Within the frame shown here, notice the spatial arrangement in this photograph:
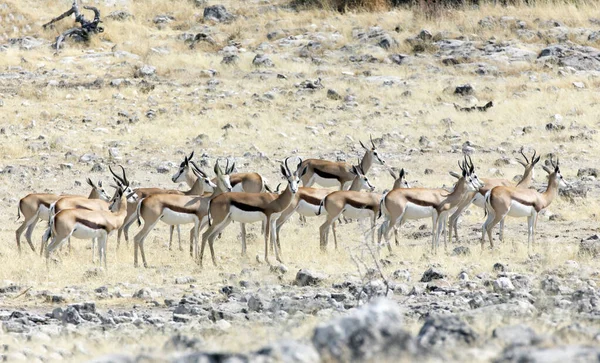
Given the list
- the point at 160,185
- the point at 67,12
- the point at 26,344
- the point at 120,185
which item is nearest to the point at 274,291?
the point at 26,344

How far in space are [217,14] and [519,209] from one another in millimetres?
21948

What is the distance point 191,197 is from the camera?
44.5 ft

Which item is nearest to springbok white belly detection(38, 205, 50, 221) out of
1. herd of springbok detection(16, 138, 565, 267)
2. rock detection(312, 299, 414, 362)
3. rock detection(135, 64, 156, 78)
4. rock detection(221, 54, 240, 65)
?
herd of springbok detection(16, 138, 565, 267)

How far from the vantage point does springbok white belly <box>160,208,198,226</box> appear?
43.7 ft

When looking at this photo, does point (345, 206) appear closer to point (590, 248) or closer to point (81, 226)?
point (590, 248)

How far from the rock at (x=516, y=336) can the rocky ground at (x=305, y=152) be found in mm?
24

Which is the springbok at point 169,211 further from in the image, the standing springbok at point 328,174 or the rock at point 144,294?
the standing springbok at point 328,174

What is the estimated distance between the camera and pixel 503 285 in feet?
33.3

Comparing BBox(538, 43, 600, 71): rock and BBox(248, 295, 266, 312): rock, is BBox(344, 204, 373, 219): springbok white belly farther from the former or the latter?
BBox(538, 43, 600, 71): rock

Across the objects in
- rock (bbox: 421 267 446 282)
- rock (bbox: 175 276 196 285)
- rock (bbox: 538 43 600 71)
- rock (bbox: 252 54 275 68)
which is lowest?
rock (bbox: 421 267 446 282)

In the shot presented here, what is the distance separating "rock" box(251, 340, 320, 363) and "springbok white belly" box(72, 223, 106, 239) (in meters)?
7.52

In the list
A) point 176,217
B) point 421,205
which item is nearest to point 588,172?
point 421,205

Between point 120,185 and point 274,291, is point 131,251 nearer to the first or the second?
point 120,185

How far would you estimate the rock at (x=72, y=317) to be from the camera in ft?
29.0
